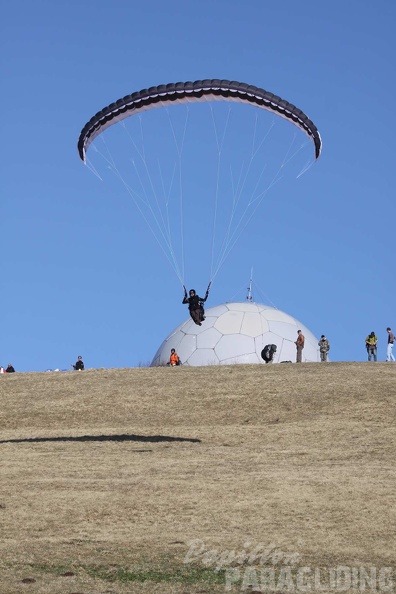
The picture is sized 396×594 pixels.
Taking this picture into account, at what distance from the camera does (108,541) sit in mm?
13609

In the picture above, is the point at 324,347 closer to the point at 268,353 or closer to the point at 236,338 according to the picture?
the point at 268,353

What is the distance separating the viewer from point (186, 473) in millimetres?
19219

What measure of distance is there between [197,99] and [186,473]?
10152 millimetres

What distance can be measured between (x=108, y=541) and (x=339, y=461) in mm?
8813

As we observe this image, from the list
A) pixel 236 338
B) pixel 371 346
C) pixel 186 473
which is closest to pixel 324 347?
pixel 371 346

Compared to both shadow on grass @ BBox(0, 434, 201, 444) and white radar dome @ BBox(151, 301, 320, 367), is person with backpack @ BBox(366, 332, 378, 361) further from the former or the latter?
shadow on grass @ BBox(0, 434, 201, 444)

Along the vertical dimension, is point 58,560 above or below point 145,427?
below

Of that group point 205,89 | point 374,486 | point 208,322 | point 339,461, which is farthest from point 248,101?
point 208,322

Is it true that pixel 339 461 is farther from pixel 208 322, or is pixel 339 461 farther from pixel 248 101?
pixel 208 322

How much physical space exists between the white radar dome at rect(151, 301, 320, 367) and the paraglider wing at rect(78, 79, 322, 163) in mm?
27520

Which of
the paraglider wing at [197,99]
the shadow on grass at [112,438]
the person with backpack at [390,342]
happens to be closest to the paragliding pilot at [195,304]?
the shadow on grass at [112,438]

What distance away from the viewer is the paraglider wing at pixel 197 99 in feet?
80.9

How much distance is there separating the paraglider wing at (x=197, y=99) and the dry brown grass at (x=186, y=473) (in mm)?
8271

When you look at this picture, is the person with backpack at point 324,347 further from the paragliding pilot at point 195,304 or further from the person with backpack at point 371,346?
the paragliding pilot at point 195,304
